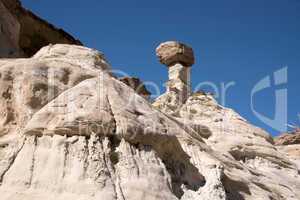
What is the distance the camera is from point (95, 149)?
5.65m

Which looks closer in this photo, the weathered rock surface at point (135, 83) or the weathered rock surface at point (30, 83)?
the weathered rock surface at point (30, 83)

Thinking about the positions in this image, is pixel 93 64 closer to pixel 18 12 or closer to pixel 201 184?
pixel 201 184

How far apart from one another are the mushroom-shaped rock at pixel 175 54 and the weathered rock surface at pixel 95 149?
13527mm

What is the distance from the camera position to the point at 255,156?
9.23 meters

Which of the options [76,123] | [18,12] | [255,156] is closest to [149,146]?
[76,123]

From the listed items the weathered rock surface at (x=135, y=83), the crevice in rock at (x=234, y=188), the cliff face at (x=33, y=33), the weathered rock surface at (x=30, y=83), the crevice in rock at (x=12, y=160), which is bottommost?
the crevice in rock at (x=234, y=188)

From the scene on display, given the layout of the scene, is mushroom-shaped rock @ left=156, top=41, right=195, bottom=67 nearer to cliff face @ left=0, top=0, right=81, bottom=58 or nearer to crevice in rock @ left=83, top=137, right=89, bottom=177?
cliff face @ left=0, top=0, right=81, bottom=58

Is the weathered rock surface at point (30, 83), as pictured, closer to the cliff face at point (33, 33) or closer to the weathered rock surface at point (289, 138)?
the cliff face at point (33, 33)

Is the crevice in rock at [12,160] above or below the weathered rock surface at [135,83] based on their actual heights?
below

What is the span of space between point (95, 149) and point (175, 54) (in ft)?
52.8

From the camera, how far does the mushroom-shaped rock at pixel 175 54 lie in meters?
21.5

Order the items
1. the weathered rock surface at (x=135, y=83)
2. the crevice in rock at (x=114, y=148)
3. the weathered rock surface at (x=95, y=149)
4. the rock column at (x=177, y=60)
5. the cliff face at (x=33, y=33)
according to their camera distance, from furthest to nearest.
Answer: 1. the rock column at (x=177, y=60)
2. the weathered rock surface at (x=135, y=83)
3. the cliff face at (x=33, y=33)
4. the crevice in rock at (x=114, y=148)
5. the weathered rock surface at (x=95, y=149)

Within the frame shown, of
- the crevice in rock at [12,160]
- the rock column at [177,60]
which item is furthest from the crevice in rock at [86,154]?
the rock column at [177,60]

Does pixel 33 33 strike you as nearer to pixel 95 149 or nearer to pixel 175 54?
pixel 175 54
